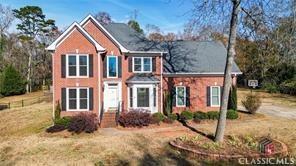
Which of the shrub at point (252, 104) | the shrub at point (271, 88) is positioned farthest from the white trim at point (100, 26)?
the shrub at point (271, 88)

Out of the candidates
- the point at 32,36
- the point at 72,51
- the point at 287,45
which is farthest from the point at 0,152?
the point at 32,36

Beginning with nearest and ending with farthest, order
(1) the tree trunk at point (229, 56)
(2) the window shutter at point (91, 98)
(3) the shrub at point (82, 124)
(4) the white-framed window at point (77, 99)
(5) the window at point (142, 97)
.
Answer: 1. (1) the tree trunk at point (229, 56)
2. (3) the shrub at point (82, 124)
3. (4) the white-framed window at point (77, 99)
4. (2) the window shutter at point (91, 98)
5. (5) the window at point (142, 97)

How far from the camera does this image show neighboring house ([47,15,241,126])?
85.7ft

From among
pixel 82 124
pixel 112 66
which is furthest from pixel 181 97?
pixel 82 124

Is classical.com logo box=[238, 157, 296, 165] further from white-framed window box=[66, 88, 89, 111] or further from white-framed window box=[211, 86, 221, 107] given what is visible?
white-framed window box=[211, 86, 221, 107]

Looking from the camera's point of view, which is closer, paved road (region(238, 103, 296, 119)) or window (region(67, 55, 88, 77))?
window (region(67, 55, 88, 77))

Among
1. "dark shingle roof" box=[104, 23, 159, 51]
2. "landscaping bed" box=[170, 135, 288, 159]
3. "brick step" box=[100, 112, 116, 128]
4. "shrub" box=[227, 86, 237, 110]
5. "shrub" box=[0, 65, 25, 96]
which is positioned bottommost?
"landscaping bed" box=[170, 135, 288, 159]

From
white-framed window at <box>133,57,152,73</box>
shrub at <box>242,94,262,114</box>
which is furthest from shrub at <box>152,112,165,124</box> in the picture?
shrub at <box>242,94,262,114</box>

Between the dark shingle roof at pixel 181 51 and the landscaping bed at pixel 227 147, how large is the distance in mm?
12255

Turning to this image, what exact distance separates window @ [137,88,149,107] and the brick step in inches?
107

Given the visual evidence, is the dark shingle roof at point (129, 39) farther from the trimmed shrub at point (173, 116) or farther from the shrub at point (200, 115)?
the shrub at point (200, 115)

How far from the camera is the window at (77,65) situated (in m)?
26.2

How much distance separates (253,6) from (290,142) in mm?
7355

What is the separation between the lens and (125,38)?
30484 mm
